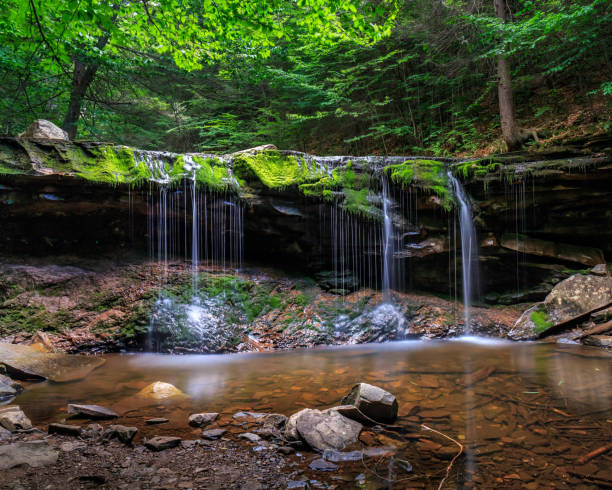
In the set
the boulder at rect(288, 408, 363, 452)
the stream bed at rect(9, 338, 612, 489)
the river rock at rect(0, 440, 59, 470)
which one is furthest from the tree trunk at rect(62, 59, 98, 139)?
the boulder at rect(288, 408, 363, 452)

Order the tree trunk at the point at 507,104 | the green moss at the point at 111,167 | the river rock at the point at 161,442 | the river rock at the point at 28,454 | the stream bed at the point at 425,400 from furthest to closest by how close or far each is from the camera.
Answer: the tree trunk at the point at 507,104
the green moss at the point at 111,167
the river rock at the point at 161,442
the stream bed at the point at 425,400
the river rock at the point at 28,454

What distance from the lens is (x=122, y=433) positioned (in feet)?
8.36

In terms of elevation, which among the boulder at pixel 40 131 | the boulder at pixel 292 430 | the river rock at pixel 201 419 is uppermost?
the boulder at pixel 40 131

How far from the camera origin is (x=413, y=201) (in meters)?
8.01

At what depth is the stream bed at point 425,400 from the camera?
2199mm

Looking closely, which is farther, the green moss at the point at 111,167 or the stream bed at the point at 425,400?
the green moss at the point at 111,167

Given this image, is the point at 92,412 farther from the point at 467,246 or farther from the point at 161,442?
the point at 467,246

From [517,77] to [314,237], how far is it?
9.65 metres

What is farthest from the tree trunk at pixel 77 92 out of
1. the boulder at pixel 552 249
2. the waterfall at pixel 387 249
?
the boulder at pixel 552 249

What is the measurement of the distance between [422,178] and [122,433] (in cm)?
727

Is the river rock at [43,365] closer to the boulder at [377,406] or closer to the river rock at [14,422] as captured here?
the river rock at [14,422]

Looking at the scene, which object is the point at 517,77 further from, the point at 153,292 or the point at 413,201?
the point at 153,292

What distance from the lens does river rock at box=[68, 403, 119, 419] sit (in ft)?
9.96

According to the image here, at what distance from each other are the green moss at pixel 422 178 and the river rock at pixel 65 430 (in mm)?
7098
